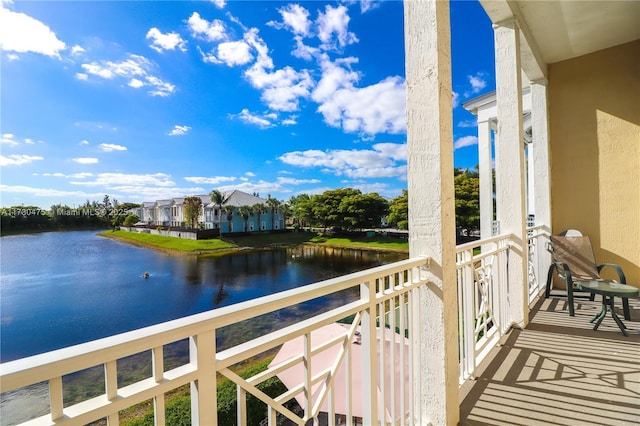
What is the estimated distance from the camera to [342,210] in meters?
35.8

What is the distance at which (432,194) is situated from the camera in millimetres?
1505

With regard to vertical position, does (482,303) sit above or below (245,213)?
below

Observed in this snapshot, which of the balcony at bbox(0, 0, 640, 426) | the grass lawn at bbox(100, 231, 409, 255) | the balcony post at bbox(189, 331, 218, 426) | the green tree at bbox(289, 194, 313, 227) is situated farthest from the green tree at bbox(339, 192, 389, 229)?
the balcony post at bbox(189, 331, 218, 426)

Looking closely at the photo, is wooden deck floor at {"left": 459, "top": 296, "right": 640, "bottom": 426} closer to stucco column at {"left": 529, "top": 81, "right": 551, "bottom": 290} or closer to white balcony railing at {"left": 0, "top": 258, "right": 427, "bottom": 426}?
white balcony railing at {"left": 0, "top": 258, "right": 427, "bottom": 426}

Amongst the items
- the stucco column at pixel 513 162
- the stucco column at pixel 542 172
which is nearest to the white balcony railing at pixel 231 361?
the stucco column at pixel 513 162

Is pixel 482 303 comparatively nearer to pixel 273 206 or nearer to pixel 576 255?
pixel 576 255

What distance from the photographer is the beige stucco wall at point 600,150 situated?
13.0 feet

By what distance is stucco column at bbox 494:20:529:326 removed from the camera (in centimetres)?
295

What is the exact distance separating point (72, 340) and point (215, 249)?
57.9ft

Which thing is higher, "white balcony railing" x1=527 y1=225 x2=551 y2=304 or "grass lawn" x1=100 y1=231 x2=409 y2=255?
"white balcony railing" x1=527 y1=225 x2=551 y2=304

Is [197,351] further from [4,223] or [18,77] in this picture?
[18,77]

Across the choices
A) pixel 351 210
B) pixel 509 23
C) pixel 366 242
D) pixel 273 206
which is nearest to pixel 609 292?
pixel 509 23

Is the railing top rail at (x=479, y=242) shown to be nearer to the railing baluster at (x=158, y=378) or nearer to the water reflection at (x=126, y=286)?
the railing baluster at (x=158, y=378)

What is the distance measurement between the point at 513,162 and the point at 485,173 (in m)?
3.30
